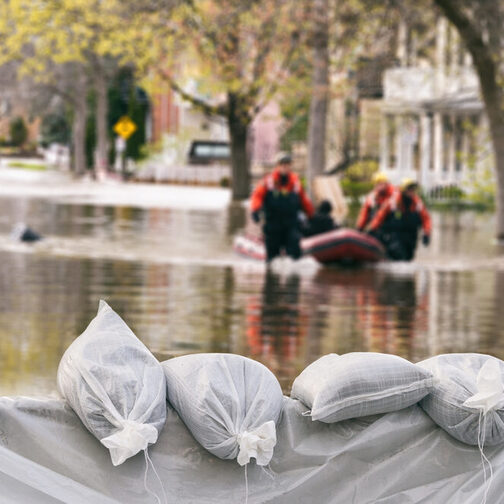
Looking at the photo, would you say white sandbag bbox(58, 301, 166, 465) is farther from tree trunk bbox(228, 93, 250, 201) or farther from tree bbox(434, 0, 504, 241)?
tree trunk bbox(228, 93, 250, 201)

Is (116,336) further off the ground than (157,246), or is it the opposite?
(116,336)

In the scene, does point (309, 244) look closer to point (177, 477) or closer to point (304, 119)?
point (177, 477)

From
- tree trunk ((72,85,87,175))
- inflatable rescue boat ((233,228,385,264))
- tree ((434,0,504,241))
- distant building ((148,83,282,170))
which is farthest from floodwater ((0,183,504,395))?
tree trunk ((72,85,87,175))

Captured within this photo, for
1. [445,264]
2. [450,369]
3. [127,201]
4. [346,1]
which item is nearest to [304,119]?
[127,201]

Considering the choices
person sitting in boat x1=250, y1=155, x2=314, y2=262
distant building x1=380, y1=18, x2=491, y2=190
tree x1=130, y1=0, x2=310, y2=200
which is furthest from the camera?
distant building x1=380, y1=18, x2=491, y2=190

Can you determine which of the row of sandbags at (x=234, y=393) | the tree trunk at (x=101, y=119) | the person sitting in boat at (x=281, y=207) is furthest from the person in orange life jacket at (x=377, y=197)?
the tree trunk at (x=101, y=119)

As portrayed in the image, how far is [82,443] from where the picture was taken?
4.37 meters

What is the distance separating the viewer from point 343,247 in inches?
756

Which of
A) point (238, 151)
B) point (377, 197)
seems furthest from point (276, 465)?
point (238, 151)

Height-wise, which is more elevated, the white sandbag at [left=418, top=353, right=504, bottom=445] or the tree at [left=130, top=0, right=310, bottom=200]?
the tree at [left=130, top=0, right=310, bottom=200]

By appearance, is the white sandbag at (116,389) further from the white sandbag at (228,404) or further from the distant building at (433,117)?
the distant building at (433,117)

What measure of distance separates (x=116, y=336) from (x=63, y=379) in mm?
228

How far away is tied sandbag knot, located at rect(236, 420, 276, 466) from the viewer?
4.32 m

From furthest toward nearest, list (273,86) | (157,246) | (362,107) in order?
(362,107) < (273,86) < (157,246)
